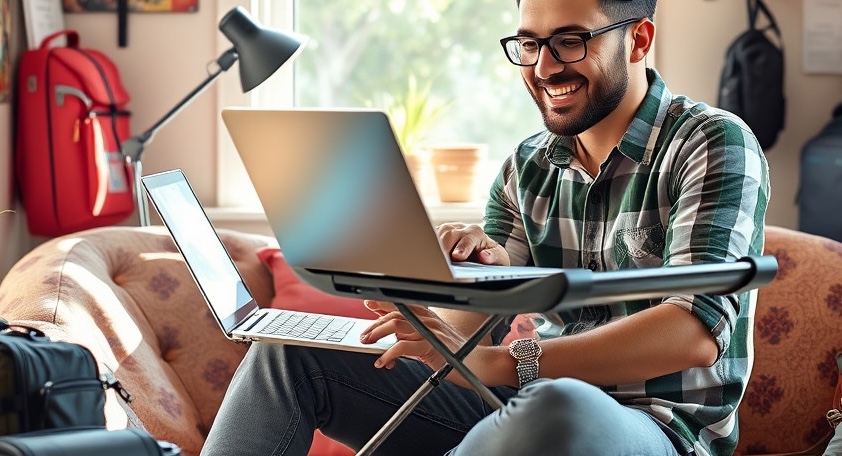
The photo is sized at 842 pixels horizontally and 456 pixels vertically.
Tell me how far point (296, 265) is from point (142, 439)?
0.90ft

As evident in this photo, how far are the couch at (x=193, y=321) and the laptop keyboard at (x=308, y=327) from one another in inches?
19.9

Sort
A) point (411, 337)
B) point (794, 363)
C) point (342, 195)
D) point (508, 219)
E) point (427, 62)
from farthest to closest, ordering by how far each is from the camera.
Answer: point (427, 62) → point (794, 363) → point (508, 219) → point (411, 337) → point (342, 195)

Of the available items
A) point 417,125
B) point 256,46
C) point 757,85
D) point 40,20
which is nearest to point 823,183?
point 757,85

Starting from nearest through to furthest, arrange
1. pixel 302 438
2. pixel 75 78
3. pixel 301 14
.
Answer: pixel 302 438 → pixel 75 78 → pixel 301 14

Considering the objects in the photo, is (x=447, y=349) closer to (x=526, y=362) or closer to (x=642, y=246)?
(x=526, y=362)

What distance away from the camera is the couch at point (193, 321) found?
6.97 feet

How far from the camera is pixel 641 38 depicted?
1.79m

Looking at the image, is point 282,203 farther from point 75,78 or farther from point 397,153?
point 75,78

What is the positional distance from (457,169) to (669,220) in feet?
4.68

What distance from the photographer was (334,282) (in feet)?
4.27

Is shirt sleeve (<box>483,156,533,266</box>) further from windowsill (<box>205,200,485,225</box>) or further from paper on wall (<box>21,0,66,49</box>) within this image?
paper on wall (<box>21,0,66,49</box>)

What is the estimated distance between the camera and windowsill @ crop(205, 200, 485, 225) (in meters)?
2.95

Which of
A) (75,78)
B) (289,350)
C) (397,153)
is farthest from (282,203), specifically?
(75,78)

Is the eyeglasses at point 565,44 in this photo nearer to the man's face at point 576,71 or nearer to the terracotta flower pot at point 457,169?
the man's face at point 576,71
